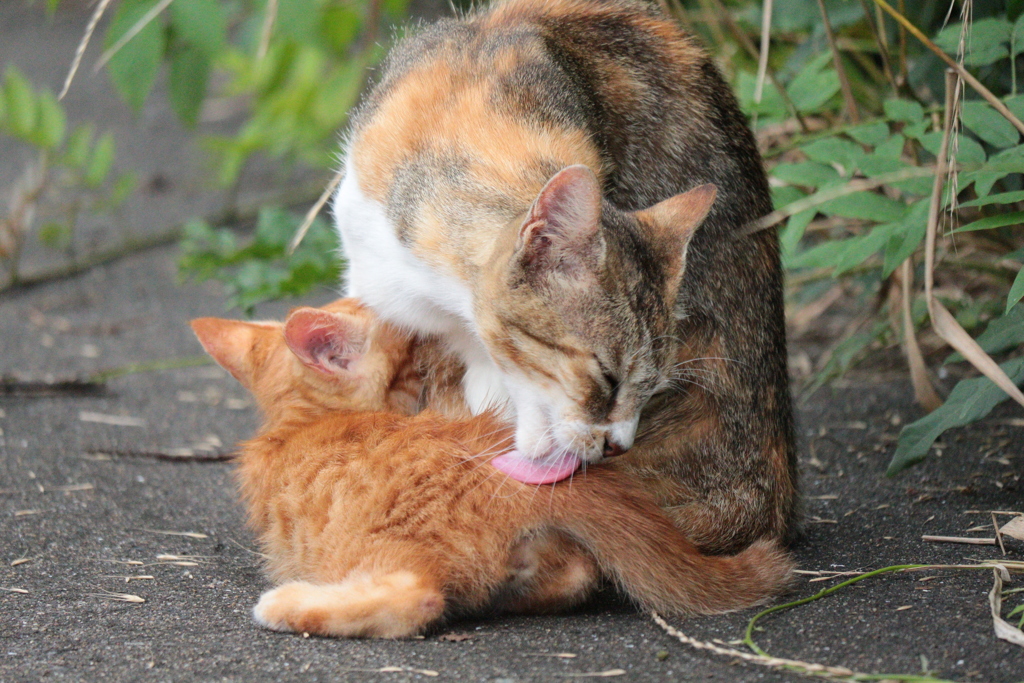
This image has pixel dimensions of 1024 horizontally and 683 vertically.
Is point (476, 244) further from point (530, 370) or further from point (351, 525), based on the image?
point (351, 525)

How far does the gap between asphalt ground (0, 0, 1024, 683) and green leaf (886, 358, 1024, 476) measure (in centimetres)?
25

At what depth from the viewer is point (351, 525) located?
8.00 feet

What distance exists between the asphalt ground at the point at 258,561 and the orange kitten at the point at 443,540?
0.07 m

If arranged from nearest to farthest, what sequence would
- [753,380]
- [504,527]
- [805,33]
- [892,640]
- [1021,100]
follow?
[892,640]
[504,527]
[1021,100]
[753,380]
[805,33]

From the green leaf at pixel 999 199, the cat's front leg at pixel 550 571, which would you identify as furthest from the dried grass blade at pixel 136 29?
the green leaf at pixel 999 199

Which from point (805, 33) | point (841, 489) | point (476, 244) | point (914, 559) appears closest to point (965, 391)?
point (914, 559)

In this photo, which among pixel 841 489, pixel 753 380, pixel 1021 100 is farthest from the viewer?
pixel 841 489

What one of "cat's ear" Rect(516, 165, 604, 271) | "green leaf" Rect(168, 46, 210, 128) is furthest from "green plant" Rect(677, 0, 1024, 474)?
"green leaf" Rect(168, 46, 210, 128)

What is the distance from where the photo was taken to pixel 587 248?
2.38 meters

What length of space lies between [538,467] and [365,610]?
0.54 m

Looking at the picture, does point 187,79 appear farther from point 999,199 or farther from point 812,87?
point 999,199

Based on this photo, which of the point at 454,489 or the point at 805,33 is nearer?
the point at 454,489

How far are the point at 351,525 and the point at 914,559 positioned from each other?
4.75ft

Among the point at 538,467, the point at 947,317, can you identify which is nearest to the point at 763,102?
the point at 947,317
